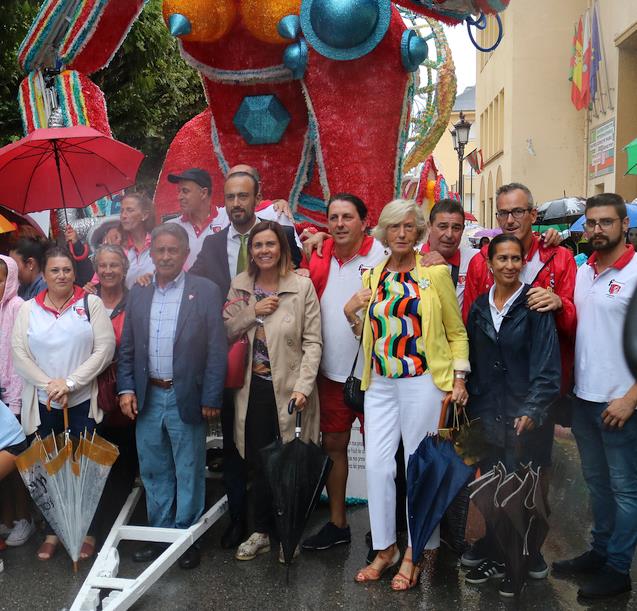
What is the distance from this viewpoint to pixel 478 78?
3225 cm

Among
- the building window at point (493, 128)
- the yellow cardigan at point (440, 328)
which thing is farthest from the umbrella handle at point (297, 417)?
the building window at point (493, 128)

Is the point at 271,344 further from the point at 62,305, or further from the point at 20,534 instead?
the point at 20,534

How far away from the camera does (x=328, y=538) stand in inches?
138

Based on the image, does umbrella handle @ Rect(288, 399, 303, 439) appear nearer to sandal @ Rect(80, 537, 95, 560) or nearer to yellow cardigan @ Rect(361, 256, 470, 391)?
yellow cardigan @ Rect(361, 256, 470, 391)

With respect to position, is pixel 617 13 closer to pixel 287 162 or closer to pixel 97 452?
pixel 287 162

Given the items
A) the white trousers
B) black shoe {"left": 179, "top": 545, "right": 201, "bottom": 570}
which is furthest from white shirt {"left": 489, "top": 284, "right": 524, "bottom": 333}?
black shoe {"left": 179, "top": 545, "right": 201, "bottom": 570}

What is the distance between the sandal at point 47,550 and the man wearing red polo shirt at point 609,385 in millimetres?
2346

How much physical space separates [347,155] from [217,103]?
100cm

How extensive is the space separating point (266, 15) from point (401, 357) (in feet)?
6.97

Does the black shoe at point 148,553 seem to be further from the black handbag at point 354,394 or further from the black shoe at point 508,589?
the black shoe at point 508,589

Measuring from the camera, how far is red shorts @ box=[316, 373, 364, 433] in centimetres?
346

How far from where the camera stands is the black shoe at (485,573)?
3.15m

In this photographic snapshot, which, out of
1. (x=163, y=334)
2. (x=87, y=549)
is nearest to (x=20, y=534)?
(x=87, y=549)

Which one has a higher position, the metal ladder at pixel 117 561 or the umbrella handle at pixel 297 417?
the umbrella handle at pixel 297 417
